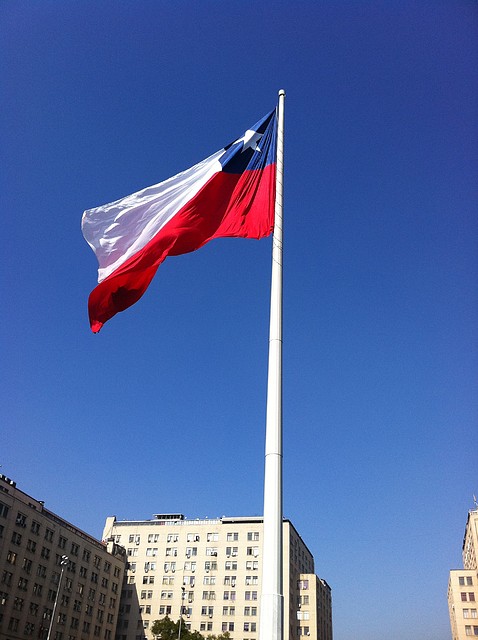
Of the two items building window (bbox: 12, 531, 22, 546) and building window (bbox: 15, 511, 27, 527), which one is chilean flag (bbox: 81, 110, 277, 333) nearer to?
building window (bbox: 12, 531, 22, 546)

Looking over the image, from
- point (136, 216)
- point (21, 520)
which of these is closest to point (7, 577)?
point (21, 520)

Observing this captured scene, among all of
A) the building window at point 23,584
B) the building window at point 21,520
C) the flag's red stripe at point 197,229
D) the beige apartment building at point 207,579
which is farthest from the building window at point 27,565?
the flag's red stripe at point 197,229

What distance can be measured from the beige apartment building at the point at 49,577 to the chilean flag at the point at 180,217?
58.0m

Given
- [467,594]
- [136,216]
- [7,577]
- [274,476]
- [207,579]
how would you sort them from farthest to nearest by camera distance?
1. [467,594]
2. [207,579]
3. [7,577]
4. [136,216]
5. [274,476]

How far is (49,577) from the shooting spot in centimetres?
8062

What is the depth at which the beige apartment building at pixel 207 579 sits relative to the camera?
10194 centimetres

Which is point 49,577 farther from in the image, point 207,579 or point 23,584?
point 207,579

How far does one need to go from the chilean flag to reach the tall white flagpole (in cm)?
148

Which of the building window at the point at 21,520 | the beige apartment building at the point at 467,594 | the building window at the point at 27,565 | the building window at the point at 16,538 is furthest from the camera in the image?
the beige apartment building at the point at 467,594

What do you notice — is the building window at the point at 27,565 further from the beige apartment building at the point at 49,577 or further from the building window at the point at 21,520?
the building window at the point at 21,520

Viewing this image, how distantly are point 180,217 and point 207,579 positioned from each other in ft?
336

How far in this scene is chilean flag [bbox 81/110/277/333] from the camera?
51.9ft

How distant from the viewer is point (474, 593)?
348 ft

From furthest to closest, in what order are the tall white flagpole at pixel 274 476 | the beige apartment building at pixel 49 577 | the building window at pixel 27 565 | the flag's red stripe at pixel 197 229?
the building window at pixel 27 565, the beige apartment building at pixel 49 577, the flag's red stripe at pixel 197 229, the tall white flagpole at pixel 274 476
